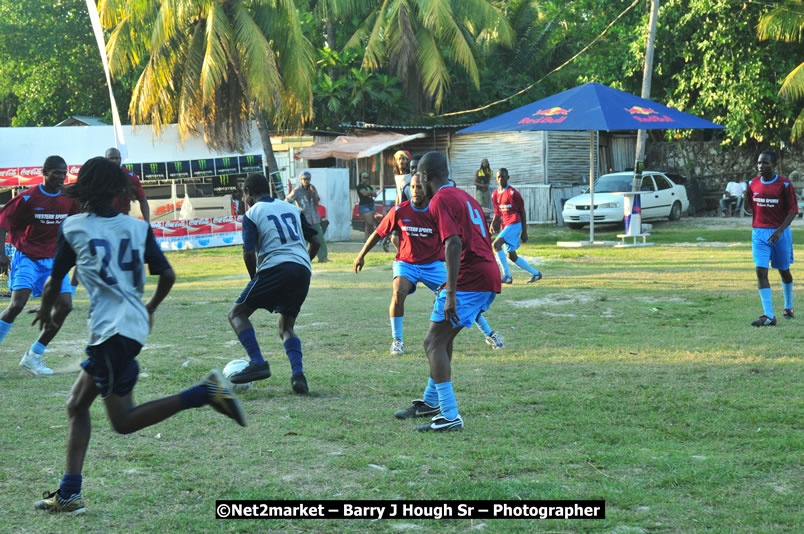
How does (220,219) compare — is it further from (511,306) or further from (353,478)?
(353,478)

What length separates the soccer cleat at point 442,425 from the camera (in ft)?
18.8

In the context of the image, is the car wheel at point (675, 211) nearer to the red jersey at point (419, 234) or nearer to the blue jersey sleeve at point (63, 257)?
the red jersey at point (419, 234)

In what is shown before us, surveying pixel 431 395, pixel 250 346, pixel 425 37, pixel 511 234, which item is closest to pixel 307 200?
pixel 511 234

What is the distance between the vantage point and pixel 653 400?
21.2 feet

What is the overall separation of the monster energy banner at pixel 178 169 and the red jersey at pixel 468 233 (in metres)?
20.1

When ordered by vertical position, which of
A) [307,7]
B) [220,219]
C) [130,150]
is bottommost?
[220,219]

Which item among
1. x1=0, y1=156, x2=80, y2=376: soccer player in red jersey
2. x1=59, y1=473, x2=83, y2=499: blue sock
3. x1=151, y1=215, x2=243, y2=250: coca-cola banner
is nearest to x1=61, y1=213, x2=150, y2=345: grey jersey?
x1=59, y1=473, x2=83, y2=499: blue sock

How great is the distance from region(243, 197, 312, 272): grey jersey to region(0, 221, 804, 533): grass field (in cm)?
106

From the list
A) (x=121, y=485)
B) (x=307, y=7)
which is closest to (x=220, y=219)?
(x=307, y=7)

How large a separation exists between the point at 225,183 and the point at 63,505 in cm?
2193

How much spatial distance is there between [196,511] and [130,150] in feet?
72.9

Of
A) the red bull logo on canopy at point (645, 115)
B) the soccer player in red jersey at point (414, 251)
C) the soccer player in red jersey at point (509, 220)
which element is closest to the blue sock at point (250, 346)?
the soccer player in red jersey at point (414, 251)

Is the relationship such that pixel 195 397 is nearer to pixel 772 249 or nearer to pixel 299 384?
pixel 299 384

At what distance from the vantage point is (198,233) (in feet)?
78.8
